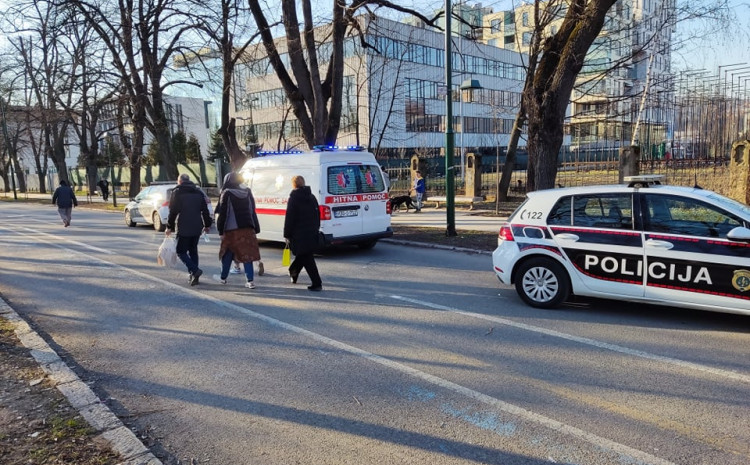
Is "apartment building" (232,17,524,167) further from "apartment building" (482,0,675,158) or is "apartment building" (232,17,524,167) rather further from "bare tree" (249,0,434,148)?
"bare tree" (249,0,434,148)

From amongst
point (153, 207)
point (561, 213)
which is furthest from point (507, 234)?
point (153, 207)

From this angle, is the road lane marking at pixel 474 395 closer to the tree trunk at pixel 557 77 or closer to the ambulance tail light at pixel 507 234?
the ambulance tail light at pixel 507 234

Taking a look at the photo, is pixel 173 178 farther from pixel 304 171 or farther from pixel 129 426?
pixel 129 426

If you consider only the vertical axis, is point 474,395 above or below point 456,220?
below

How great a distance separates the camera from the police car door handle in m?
6.00

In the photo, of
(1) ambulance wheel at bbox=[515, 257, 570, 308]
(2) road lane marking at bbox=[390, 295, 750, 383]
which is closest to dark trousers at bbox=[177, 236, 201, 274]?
(2) road lane marking at bbox=[390, 295, 750, 383]

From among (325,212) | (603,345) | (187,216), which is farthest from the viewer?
(325,212)

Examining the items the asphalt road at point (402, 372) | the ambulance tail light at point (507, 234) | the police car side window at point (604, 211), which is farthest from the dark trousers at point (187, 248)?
the police car side window at point (604, 211)

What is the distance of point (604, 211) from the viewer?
659cm

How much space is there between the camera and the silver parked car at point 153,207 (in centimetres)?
1708

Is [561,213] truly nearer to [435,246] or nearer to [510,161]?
[435,246]

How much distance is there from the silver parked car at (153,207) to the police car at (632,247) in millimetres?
11965

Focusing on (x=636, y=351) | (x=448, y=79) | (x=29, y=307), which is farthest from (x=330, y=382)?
(x=448, y=79)

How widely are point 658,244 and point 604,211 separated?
756 mm
